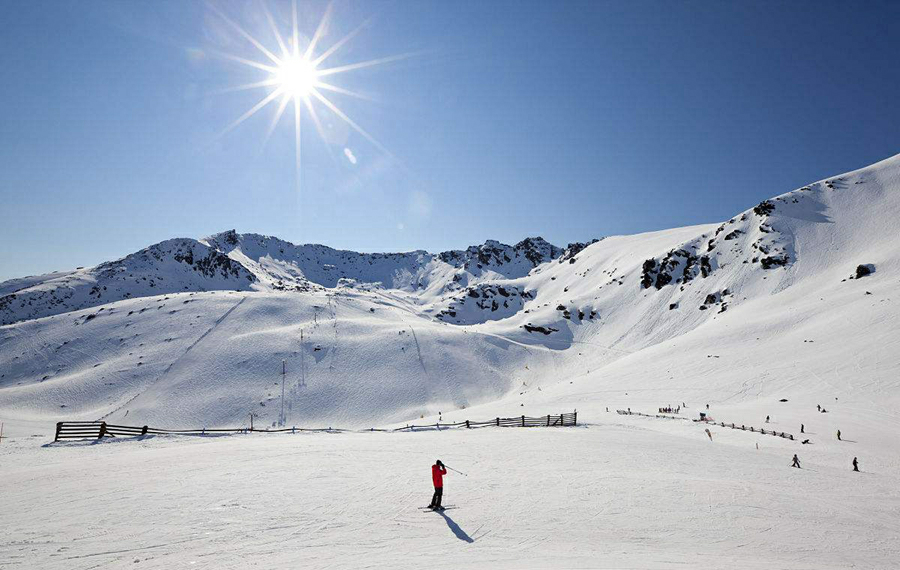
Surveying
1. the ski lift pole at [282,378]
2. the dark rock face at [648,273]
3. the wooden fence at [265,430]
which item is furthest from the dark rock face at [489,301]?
the wooden fence at [265,430]

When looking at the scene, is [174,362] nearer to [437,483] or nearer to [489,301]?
[437,483]

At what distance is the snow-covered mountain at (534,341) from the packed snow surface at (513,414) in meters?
0.58

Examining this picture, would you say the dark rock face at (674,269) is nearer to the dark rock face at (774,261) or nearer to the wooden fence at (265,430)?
the dark rock face at (774,261)

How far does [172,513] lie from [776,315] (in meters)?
82.1

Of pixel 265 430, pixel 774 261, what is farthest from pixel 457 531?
pixel 774 261

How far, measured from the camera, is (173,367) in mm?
69250

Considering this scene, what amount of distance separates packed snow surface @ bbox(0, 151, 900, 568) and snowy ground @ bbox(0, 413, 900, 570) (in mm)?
126

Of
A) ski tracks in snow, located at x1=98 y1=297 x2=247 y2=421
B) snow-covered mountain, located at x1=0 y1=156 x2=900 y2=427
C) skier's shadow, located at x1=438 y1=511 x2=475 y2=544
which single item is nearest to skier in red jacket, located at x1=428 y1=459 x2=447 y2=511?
skier's shadow, located at x1=438 y1=511 x2=475 y2=544

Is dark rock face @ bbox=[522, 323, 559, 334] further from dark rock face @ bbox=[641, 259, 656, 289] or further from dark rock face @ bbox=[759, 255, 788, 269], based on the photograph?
dark rock face @ bbox=[759, 255, 788, 269]

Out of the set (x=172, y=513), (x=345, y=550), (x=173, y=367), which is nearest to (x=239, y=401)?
(x=173, y=367)

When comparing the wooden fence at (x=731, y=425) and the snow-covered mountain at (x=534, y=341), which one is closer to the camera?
the wooden fence at (x=731, y=425)

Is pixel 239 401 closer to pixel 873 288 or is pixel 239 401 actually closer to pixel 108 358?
pixel 108 358

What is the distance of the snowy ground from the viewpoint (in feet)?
38.1

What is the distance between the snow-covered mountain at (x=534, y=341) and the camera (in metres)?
54.0
